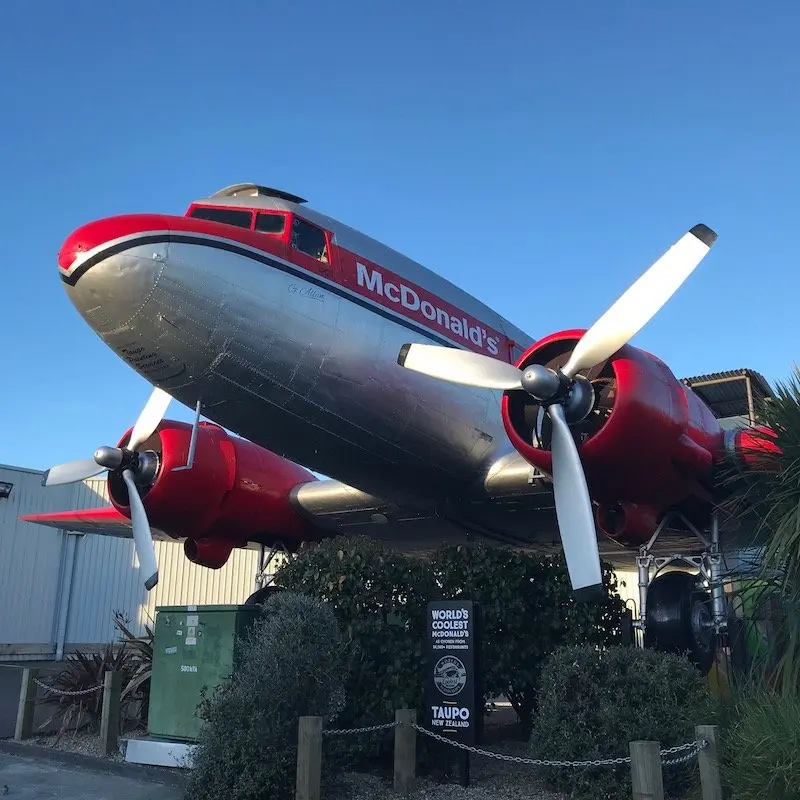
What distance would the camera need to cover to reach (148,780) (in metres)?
7.68

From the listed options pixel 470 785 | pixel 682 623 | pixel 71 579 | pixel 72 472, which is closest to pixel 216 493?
pixel 72 472

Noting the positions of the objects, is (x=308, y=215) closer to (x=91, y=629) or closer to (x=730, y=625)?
(x=730, y=625)

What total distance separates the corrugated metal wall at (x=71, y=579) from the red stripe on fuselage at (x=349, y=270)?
53.2ft

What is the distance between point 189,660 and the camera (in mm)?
8461

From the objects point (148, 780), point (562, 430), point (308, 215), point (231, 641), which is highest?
point (308, 215)

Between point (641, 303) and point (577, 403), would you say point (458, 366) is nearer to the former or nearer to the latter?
point (577, 403)

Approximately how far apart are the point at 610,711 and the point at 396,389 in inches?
192

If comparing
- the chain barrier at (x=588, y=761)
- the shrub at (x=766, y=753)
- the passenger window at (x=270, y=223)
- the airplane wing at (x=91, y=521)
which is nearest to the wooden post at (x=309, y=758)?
the chain barrier at (x=588, y=761)

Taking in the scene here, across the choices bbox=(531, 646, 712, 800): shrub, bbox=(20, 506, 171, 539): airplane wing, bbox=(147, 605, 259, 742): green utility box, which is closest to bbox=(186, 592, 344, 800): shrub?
bbox=(147, 605, 259, 742): green utility box

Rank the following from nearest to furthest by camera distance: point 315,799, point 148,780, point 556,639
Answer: point 315,799, point 148,780, point 556,639

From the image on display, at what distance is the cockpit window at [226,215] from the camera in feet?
32.5

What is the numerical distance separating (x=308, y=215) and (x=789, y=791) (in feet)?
26.1

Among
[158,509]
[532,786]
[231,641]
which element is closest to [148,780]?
[231,641]

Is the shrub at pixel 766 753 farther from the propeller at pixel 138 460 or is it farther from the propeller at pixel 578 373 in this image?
the propeller at pixel 138 460
